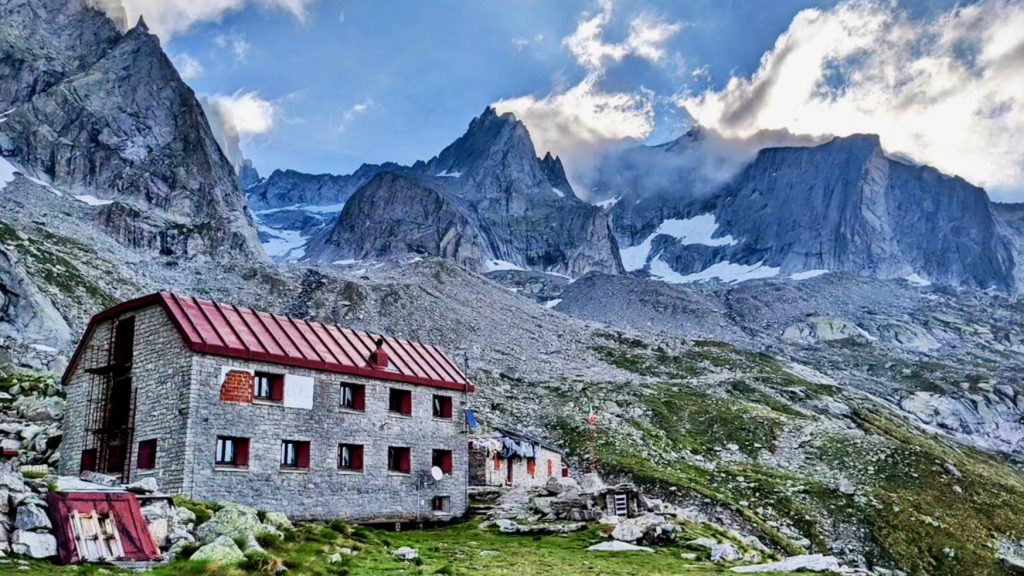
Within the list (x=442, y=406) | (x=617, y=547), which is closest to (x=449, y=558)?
(x=617, y=547)

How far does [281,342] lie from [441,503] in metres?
12.5

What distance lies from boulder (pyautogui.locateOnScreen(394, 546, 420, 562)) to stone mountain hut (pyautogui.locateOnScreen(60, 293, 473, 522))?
857 centimetres

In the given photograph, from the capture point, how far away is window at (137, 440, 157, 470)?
33031 mm

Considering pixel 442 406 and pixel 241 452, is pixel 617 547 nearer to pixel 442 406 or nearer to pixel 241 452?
pixel 442 406

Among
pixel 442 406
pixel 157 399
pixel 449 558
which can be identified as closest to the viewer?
pixel 449 558

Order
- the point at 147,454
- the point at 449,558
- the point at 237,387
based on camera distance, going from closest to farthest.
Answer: the point at 449,558 → the point at 147,454 → the point at 237,387

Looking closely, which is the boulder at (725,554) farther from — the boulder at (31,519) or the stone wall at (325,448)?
the boulder at (31,519)

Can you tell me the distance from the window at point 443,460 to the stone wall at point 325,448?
307 millimetres

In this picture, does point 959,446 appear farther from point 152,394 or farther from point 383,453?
point 152,394

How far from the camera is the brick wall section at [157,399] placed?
32.0 meters

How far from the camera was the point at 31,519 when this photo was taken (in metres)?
20.5

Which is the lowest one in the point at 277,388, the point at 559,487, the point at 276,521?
the point at 276,521

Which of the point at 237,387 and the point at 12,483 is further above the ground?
the point at 237,387

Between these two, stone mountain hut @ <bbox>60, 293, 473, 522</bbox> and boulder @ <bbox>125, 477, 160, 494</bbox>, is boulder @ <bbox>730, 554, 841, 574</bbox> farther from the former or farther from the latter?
boulder @ <bbox>125, 477, 160, 494</bbox>
